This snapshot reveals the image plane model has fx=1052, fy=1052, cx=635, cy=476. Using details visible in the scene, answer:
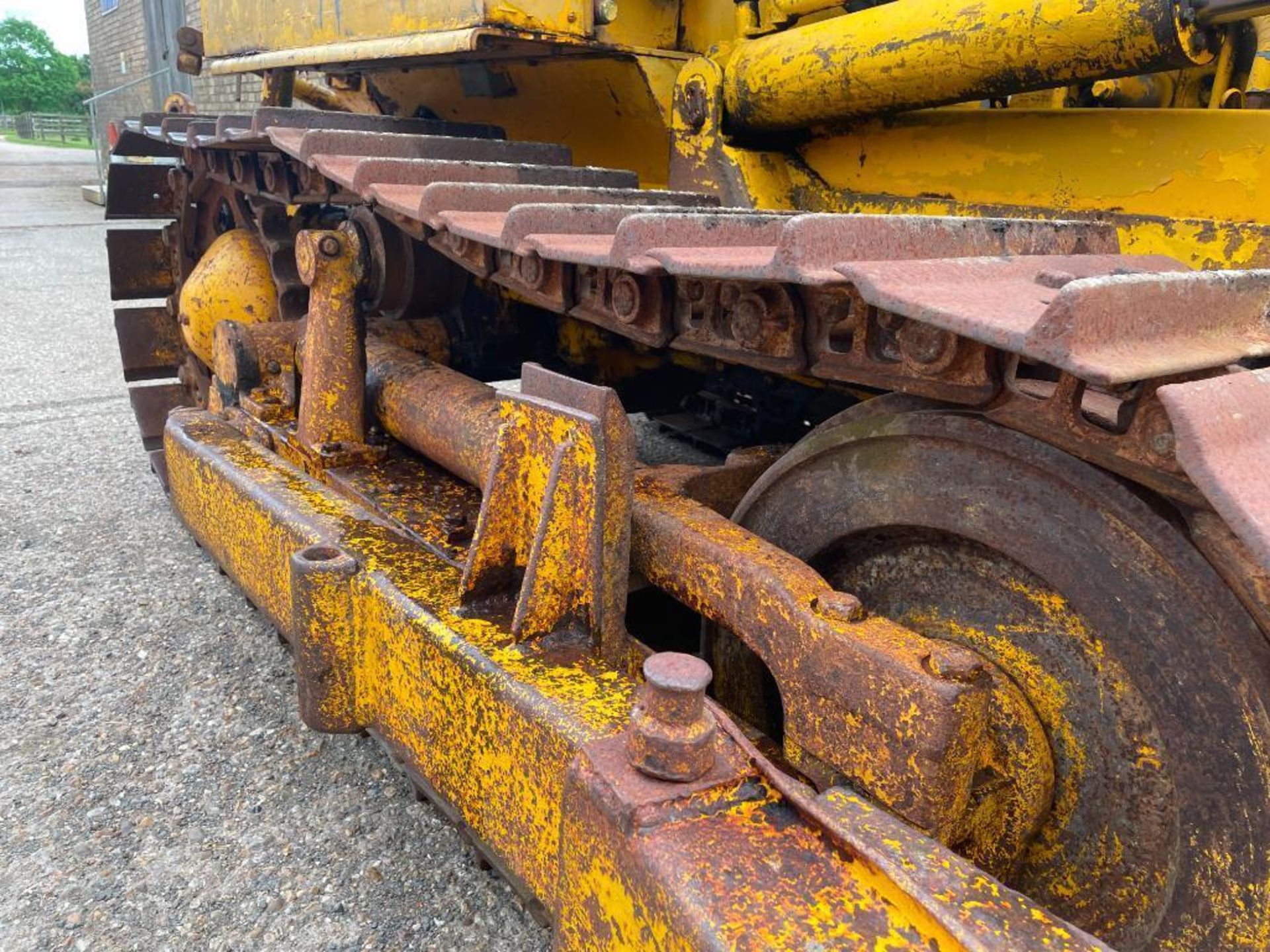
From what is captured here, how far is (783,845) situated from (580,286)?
1.06 meters

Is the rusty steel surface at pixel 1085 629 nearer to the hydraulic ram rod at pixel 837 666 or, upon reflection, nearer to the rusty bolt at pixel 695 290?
the hydraulic ram rod at pixel 837 666

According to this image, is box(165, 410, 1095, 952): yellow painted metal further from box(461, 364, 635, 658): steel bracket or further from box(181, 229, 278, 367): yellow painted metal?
box(181, 229, 278, 367): yellow painted metal

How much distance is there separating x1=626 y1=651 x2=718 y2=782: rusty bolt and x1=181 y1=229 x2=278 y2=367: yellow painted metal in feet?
8.52

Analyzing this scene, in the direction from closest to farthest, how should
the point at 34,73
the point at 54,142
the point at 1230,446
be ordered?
the point at 1230,446, the point at 54,142, the point at 34,73

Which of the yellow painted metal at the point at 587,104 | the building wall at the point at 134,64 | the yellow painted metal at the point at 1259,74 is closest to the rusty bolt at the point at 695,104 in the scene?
the yellow painted metal at the point at 587,104

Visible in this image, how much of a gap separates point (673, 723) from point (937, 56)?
56.1 inches

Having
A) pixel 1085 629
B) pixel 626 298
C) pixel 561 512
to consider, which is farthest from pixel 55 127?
pixel 1085 629

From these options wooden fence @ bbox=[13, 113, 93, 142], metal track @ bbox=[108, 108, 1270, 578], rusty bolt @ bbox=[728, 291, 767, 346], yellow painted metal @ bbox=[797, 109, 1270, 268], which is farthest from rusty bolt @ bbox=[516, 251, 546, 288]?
wooden fence @ bbox=[13, 113, 93, 142]

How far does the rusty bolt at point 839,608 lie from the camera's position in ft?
4.81

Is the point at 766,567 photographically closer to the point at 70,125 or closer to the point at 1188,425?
the point at 1188,425

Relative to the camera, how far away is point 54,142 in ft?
143

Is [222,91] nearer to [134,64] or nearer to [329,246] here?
[134,64]

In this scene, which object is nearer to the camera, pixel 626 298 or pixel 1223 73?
pixel 626 298

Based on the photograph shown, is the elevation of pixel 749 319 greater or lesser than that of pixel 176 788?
greater
